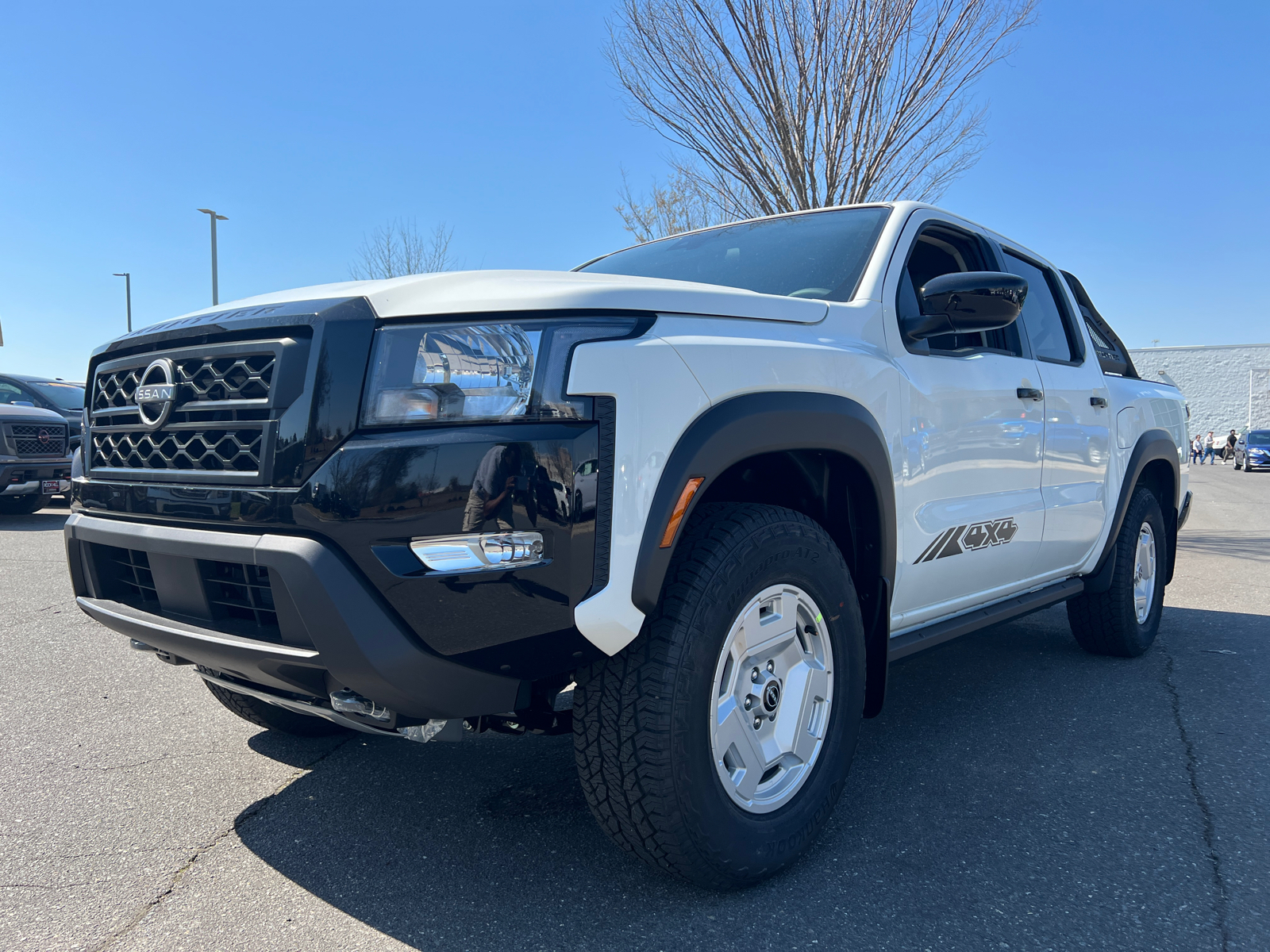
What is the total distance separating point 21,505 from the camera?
413 inches

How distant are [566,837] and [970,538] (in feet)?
5.40

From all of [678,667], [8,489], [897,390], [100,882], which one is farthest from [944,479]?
[8,489]

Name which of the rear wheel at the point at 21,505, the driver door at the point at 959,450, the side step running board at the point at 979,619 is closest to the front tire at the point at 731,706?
the side step running board at the point at 979,619

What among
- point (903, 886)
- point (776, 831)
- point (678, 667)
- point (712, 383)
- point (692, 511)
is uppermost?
point (712, 383)

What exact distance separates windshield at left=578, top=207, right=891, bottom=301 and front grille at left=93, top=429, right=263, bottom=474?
5.37ft

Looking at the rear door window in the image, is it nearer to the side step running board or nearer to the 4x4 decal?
the 4x4 decal

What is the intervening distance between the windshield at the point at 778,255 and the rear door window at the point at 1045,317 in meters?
0.98

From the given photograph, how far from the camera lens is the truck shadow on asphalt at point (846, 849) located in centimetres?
201

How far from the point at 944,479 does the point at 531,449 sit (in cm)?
161

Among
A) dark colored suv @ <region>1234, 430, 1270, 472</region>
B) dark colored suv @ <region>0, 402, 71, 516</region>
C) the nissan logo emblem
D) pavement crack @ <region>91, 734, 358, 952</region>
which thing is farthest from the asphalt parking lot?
dark colored suv @ <region>1234, 430, 1270, 472</region>

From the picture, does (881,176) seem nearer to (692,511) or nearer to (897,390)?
(897,390)

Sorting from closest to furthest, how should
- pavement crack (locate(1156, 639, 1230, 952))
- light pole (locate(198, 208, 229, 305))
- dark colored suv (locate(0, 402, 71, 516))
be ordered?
pavement crack (locate(1156, 639, 1230, 952)) < dark colored suv (locate(0, 402, 71, 516)) < light pole (locate(198, 208, 229, 305))

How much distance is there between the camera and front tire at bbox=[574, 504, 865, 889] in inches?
75.7

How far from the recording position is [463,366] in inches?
71.4
